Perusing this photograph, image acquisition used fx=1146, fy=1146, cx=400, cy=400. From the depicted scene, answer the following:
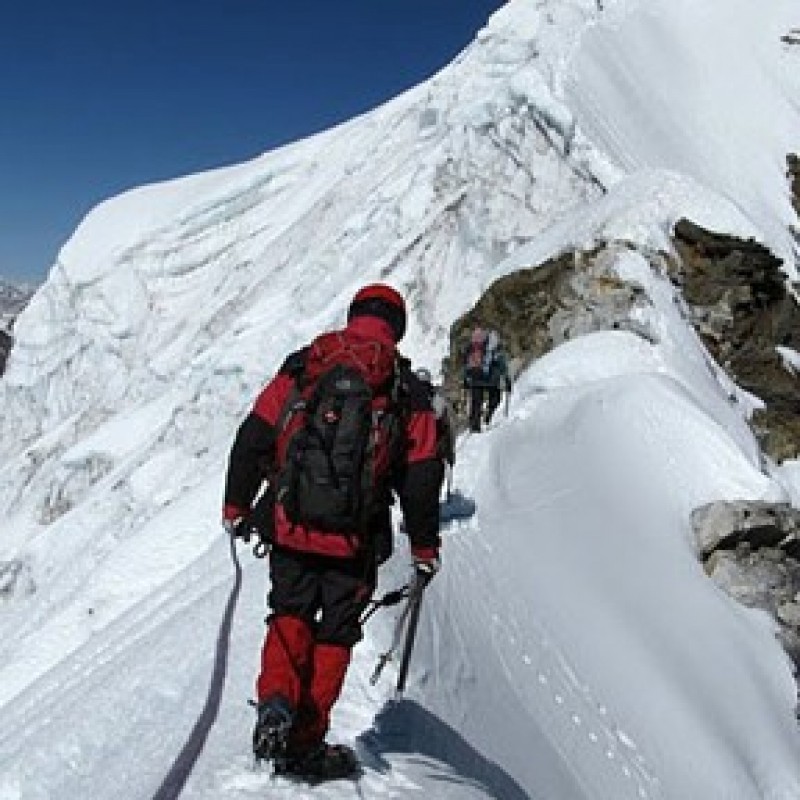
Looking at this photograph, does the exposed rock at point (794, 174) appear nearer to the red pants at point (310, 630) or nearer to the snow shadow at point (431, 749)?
the snow shadow at point (431, 749)

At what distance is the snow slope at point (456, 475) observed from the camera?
584 cm

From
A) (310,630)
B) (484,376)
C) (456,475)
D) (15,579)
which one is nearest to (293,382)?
(310,630)

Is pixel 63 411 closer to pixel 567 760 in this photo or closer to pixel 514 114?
pixel 514 114

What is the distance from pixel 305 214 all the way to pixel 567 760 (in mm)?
33774

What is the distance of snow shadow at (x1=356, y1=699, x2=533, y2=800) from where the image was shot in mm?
5031

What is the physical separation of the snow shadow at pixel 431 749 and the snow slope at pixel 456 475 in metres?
0.02

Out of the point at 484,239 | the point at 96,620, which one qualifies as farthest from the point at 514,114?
the point at 96,620

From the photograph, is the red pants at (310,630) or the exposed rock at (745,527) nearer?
the red pants at (310,630)

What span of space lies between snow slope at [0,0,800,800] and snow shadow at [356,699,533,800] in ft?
Answer: 0.07

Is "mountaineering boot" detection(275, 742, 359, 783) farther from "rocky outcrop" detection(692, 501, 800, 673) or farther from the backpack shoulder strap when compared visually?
"rocky outcrop" detection(692, 501, 800, 673)

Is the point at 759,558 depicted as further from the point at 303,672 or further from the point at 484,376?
the point at 303,672

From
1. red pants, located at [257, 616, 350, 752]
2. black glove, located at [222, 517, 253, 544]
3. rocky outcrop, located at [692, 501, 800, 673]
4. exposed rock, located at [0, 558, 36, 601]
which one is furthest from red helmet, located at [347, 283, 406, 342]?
exposed rock, located at [0, 558, 36, 601]

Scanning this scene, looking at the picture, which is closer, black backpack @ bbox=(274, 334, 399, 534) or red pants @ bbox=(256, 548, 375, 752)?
black backpack @ bbox=(274, 334, 399, 534)

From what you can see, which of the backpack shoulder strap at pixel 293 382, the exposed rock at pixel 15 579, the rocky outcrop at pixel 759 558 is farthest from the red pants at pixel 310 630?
the exposed rock at pixel 15 579
